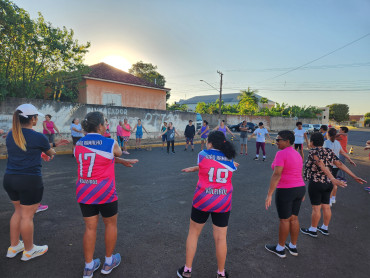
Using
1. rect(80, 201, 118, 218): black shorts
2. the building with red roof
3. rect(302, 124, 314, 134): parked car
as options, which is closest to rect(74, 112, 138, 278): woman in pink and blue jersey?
rect(80, 201, 118, 218): black shorts

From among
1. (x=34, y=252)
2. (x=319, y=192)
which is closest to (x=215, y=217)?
(x=319, y=192)

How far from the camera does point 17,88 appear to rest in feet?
43.7

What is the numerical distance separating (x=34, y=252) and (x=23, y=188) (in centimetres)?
91

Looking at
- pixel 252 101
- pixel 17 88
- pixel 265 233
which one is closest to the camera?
pixel 265 233

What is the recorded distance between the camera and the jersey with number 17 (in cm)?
238

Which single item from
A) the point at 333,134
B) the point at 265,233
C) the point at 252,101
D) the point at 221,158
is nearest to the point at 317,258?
the point at 265,233

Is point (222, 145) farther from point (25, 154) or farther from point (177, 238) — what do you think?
point (25, 154)

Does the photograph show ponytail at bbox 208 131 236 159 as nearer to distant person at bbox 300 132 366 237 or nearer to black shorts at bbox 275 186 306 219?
black shorts at bbox 275 186 306 219

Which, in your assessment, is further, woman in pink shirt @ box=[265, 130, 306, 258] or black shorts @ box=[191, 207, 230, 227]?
woman in pink shirt @ box=[265, 130, 306, 258]

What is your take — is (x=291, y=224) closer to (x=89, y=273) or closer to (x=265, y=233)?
(x=265, y=233)

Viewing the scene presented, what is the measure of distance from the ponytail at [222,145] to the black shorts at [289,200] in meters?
1.18

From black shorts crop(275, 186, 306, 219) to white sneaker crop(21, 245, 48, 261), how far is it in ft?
10.8

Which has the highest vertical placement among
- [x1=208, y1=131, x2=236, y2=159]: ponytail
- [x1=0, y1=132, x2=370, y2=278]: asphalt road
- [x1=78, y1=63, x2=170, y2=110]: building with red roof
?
[x1=78, y1=63, x2=170, y2=110]: building with red roof

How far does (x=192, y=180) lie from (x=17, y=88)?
1302cm
